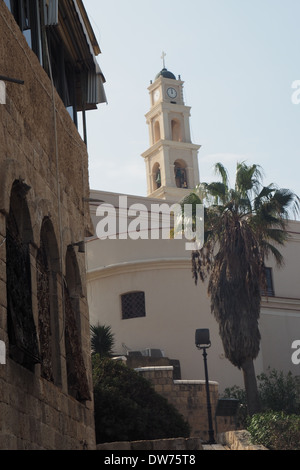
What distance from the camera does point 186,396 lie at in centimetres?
2598

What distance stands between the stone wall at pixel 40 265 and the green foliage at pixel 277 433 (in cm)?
746

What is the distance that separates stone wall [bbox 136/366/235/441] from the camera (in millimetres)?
25562

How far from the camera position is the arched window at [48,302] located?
11109 millimetres

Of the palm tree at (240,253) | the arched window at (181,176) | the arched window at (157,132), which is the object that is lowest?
Answer: the palm tree at (240,253)

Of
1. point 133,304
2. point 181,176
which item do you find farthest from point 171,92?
point 133,304

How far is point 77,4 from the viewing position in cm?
1390

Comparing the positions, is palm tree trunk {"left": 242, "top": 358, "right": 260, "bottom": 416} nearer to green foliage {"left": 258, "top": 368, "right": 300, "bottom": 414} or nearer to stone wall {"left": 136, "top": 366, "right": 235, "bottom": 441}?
stone wall {"left": 136, "top": 366, "right": 235, "bottom": 441}

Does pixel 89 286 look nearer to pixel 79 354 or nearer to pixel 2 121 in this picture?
pixel 79 354

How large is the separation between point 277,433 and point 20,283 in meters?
11.7

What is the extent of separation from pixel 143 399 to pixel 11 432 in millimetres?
11975

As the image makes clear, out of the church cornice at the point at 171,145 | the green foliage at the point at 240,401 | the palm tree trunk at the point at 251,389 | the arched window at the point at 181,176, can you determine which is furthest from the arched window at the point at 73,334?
the arched window at the point at 181,176

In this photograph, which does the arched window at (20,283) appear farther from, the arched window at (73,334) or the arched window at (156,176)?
the arched window at (156,176)

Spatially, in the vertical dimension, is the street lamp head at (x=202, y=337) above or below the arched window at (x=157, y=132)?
below

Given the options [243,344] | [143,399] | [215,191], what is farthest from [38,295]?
[215,191]
